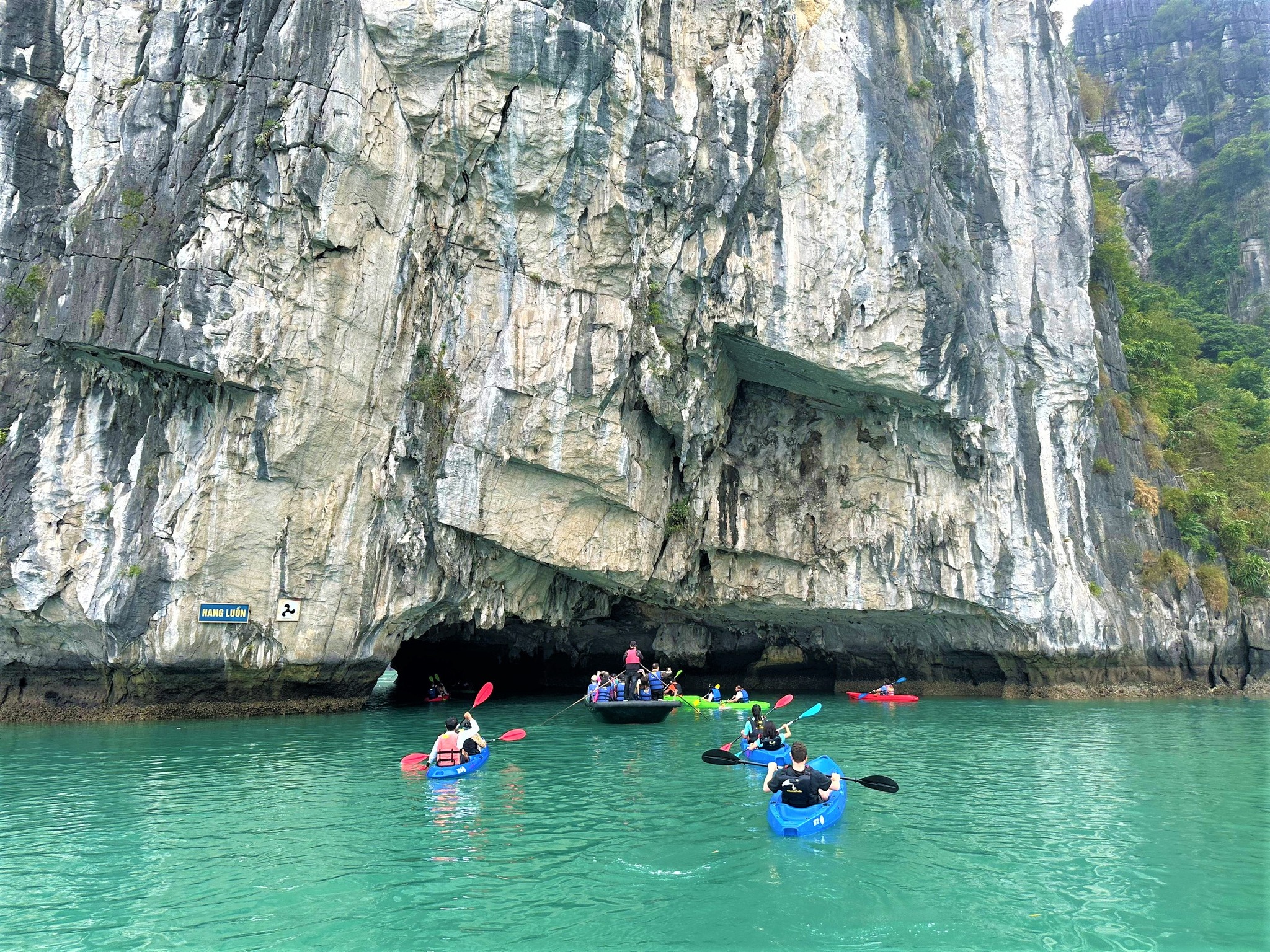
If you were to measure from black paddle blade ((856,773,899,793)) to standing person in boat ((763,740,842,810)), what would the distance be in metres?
1.00

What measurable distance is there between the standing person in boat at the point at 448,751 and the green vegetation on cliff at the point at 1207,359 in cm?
2479

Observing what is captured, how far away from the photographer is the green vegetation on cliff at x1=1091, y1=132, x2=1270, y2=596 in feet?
90.6

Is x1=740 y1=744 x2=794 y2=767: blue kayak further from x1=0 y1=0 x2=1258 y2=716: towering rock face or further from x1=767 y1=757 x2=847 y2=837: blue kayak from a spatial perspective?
x1=0 y1=0 x2=1258 y2=716: towering rock face

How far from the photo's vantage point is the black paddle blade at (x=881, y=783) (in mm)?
10773

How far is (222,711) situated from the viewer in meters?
20.0

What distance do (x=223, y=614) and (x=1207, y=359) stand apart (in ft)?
131

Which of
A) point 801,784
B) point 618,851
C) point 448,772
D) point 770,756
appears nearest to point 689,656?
point 770,756

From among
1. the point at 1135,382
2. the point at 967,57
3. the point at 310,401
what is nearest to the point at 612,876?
the point at 310,401

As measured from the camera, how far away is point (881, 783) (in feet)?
35.7

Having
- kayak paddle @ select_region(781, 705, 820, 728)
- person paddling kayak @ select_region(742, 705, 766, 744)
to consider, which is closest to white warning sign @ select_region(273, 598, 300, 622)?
person paddling kayak @ select_region(742, 705, 766, 744)

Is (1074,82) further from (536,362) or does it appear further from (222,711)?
(222,711)

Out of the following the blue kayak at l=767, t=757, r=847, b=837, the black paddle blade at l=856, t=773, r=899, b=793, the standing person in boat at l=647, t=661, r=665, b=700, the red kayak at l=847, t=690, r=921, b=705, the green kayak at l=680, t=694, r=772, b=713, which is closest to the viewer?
the blue kayak at l=767, t=757, r=847, b=837

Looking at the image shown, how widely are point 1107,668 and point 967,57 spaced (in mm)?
19669

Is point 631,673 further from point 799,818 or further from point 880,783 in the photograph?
point 799,818
